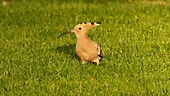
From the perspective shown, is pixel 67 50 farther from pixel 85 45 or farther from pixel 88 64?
pixel 85 45

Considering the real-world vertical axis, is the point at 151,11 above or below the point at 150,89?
above

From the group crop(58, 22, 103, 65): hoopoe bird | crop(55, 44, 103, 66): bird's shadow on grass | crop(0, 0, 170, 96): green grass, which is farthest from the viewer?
crop(55, 44, 103, 66): bird's shadow on grass

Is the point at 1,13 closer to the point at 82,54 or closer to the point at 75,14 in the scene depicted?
the point at 75,14

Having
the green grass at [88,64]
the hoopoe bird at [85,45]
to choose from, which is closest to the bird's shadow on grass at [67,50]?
the green grass at [88,64]

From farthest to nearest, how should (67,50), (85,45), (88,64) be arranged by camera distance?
1. (67,50)
2. (88,64)
3. (85,45)

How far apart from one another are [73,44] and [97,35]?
0.93m

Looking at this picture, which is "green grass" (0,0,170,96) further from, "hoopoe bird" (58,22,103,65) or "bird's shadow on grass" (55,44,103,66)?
"hoopoe bird" (58,22,103,65)

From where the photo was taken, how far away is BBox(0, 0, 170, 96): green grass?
15.0ft

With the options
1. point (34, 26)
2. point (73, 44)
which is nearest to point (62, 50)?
point (73, 44)

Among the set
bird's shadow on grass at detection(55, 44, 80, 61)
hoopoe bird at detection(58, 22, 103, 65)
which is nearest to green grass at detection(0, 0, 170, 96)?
bird's shadow on grass at detection(55, 44, 80, 61)

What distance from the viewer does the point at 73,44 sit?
257 inches

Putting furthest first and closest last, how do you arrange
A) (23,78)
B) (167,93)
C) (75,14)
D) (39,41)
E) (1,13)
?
(1,13), (75,14), (39,41), (23,78), (167,93)

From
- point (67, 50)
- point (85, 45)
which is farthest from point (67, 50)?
point (85, 45)

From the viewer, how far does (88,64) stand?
532cm
